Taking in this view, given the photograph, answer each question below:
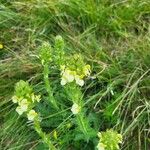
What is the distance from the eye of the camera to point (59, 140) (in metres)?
2.39

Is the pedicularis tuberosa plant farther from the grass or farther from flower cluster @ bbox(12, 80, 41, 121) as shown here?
the grass

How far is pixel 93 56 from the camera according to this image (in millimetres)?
2672

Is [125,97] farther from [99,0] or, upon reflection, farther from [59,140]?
[99,0]

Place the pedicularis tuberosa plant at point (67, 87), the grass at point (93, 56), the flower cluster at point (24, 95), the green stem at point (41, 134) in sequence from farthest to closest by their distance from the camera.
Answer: the grass at point (93, 56)
the green stem at point (41, 134)
the flower cluster at point (24, 95)
the pedicularis tuberosa plant at point (67, 87)

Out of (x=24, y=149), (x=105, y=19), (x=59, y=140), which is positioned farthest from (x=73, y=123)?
(x=105, y=19)

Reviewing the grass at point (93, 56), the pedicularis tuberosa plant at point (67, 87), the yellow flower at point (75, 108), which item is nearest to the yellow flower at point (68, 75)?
the pedicularis tuberosa plant at point (67, 87)

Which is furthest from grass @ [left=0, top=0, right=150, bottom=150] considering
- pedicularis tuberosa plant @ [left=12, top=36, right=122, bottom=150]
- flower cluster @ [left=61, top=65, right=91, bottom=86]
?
flower cluster @ [left=61, top=65, right=91, bottom=86]

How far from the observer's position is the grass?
7.91 ft

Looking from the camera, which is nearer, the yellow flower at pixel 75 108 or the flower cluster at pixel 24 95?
the flower cluster at pixel 24 95

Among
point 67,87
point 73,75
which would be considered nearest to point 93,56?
point 67,87

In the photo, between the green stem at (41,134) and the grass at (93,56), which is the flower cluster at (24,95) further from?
the grass at (93,56)

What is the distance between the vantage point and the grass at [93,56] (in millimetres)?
2410

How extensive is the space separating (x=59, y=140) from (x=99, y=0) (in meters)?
1.01

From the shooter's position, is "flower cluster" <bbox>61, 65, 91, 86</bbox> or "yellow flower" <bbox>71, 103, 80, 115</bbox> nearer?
"flower cluster" <bbox>61, 65, 91, 86</bbox>
